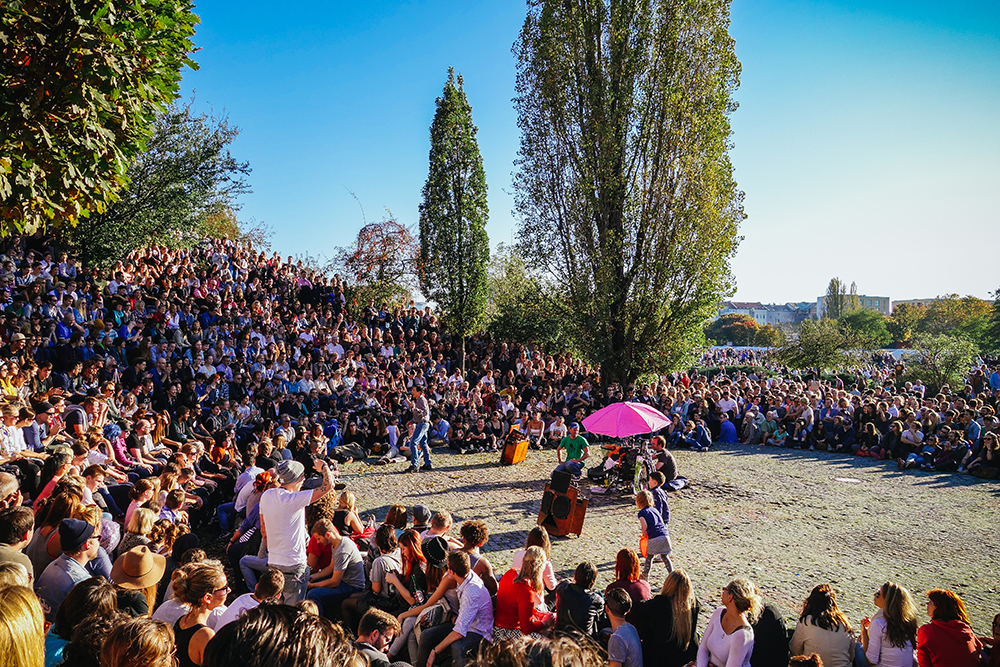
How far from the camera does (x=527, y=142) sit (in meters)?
21.9

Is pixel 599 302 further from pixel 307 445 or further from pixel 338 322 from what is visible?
pixel 307 445

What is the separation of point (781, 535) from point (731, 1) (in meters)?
18.6

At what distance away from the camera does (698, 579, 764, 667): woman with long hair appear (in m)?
4.08

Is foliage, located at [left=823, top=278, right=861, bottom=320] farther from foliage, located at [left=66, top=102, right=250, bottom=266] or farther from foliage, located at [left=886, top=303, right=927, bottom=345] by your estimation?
foliage, located at [left=66, top=102, right=250, bottom=266]

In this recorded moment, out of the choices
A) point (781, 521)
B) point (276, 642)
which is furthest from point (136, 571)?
point (781, 521)

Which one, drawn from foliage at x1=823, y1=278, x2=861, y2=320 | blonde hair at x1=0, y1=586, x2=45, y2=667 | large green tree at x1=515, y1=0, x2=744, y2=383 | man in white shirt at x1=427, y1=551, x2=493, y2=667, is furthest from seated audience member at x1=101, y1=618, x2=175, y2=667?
foliage at x1=823, y1=278, x2=861, y2=320

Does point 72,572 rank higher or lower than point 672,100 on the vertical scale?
lower

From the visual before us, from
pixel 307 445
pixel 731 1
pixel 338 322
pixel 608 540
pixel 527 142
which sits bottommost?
pixel 608 540

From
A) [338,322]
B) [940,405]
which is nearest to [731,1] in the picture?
[940,405]

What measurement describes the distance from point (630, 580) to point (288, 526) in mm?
3095

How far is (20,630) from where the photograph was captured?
1.95m

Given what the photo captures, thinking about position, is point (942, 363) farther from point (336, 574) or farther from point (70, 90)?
point (70, 90)

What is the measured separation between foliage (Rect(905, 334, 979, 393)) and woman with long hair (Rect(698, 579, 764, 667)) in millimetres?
27016

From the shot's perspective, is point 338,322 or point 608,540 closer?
point 608,540
